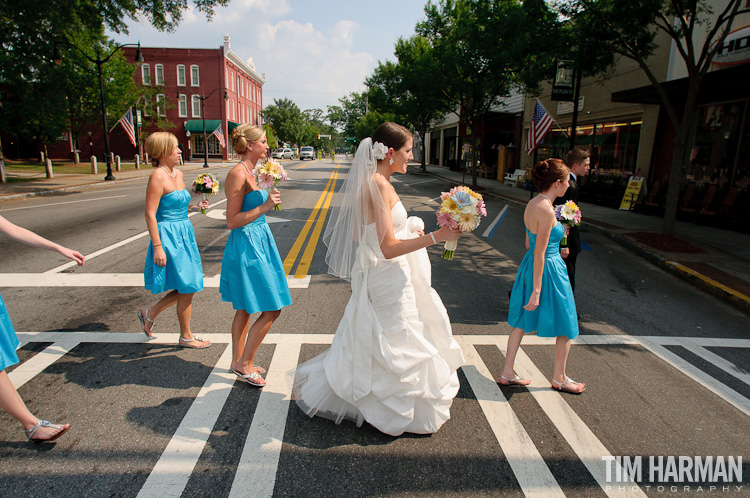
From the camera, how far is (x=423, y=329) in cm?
319

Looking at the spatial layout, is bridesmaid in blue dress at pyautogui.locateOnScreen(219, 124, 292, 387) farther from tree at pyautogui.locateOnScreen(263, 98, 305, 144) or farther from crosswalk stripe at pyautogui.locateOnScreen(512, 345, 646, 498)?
tree at pyautogui.locateOnScreen(263, 98, 305, 144)

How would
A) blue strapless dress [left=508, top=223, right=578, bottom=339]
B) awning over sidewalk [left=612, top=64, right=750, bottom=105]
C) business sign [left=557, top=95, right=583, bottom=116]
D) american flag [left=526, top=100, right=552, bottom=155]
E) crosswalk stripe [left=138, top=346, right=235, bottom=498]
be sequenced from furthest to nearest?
business sign [left=557, top=95, right=583, bottom=116] < american flag [left=526, top=100, right=552, bottom=155] < awning over sidewalk [left=612, top=64, right=750, bottom=105] < blue strapless dress [left=508, top=223, right=578, bottom=339] < crosswalk stripe [left=138, top=346, right=235, bottom=498]

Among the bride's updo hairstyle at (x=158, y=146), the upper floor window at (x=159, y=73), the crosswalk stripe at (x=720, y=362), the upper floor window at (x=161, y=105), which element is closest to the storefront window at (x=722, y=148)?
the crosswalk stripe at (x=720, y=362)

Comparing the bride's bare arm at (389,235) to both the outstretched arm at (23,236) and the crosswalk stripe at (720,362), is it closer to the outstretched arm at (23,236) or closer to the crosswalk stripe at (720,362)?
the outstretched arm at (23,236)

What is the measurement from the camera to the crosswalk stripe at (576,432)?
106 inches

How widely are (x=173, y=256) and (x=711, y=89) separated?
14162 mm

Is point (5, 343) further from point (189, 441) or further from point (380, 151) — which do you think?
point (380, 151)

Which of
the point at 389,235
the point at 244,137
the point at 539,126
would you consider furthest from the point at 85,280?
the point at 539,126

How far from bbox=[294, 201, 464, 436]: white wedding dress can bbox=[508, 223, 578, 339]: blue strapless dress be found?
935 millimetres

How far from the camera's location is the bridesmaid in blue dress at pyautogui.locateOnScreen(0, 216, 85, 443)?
8.98 feet

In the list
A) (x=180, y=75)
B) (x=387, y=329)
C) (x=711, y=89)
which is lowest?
(x=387, y=329)

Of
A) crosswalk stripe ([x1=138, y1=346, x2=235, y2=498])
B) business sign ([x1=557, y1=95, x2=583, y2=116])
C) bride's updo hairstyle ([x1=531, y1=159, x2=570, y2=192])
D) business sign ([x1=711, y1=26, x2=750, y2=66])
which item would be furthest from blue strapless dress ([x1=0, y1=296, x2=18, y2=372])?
business sign ([x1=557, y1=95, x2=583, y2=116])

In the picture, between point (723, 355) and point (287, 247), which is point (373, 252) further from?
point (287, 247)

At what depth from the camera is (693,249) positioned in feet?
30.5
